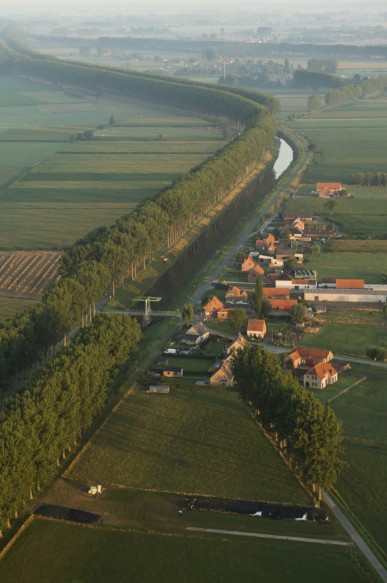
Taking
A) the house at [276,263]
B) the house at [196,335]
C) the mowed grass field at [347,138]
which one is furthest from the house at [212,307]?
the mowed grass field at [347,138]

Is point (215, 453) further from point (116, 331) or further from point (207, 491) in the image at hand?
point (116, 331)

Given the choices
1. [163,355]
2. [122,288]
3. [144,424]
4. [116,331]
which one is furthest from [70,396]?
[122,288]

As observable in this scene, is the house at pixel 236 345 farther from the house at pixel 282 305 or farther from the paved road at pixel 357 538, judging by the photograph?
the paved road at pixel 357 538

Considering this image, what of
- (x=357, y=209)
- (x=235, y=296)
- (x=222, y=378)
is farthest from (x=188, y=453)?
(x=357, y=209)

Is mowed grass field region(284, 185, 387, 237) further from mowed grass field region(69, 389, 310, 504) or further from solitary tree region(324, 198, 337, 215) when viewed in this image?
mowed grass field region(69, 389, 310, 504)

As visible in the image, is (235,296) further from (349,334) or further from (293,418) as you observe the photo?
(293,418)

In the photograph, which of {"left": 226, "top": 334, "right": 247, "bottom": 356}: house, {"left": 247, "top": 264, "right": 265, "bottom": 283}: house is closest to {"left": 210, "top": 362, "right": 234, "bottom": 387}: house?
{"left": 226, "top": 334, "right": 247, "bottom": 356}: house
